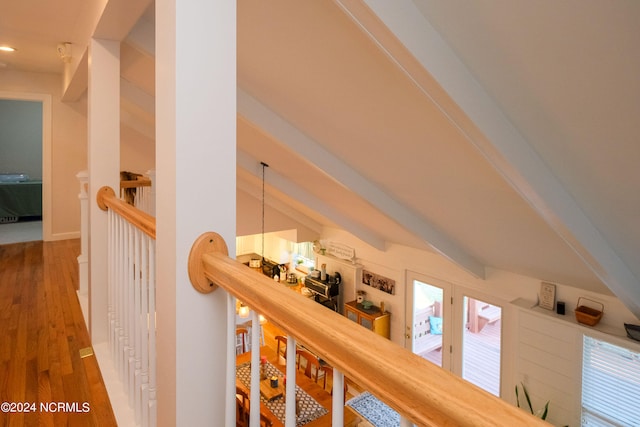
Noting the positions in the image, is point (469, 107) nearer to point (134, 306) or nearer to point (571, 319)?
point (134, 306)

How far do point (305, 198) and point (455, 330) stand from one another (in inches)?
113

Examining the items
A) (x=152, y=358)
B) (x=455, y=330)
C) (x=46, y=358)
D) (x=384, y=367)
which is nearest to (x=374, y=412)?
(x=455, y=330)

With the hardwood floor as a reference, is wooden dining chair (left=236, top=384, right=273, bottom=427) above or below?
below

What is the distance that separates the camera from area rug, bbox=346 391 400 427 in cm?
421

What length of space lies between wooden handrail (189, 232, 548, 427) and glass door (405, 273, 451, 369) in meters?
5.24

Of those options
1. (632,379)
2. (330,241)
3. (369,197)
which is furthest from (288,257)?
(632,379)

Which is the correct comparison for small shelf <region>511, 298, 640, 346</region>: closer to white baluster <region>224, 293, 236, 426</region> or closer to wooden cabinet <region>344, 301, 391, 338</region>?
wooden cabinet <region>344, 301, 391, 338</region>

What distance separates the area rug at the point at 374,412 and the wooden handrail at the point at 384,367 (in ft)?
13.0

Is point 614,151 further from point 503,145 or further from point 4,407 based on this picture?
point 4,407

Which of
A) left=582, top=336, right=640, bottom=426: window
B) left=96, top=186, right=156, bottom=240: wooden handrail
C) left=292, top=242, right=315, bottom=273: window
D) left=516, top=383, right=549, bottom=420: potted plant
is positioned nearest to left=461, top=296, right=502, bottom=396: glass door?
left=516, top=383, right=549, bottom=420: potted plant

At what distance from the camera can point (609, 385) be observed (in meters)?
3.75

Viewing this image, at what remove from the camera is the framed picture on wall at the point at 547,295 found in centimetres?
423

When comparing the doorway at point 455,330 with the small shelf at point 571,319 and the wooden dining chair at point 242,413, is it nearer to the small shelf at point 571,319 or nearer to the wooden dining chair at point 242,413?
the small shelf at point 571,319

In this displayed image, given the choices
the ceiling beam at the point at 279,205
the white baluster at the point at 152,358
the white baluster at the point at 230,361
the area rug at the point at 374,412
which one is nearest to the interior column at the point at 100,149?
the white baluster at the point at 152,358
